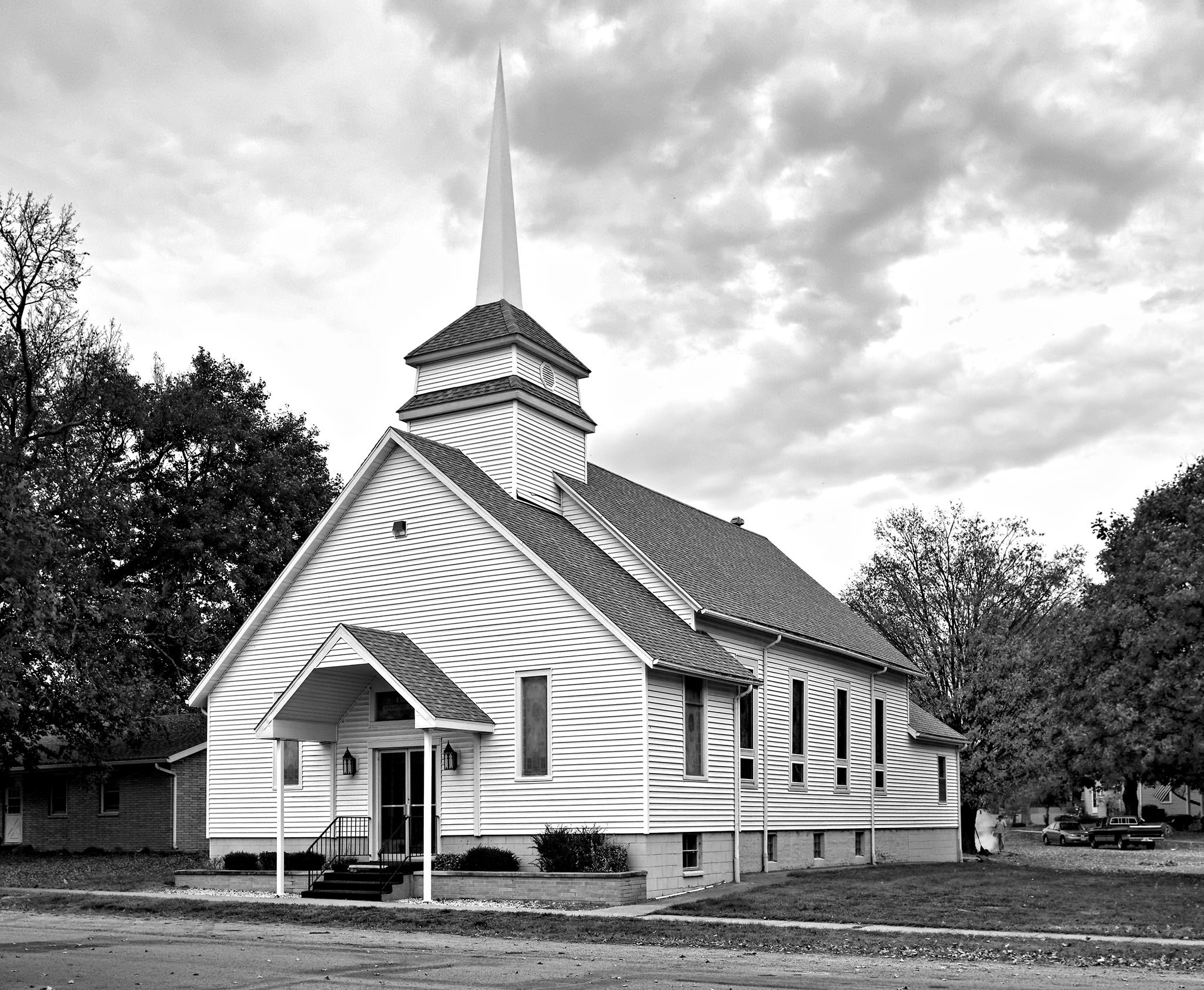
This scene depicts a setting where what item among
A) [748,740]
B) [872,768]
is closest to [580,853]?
[748,740]

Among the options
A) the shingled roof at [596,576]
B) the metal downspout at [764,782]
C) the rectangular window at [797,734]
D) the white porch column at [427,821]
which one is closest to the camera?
the white porch column at [427,821]

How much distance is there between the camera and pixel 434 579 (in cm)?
2697

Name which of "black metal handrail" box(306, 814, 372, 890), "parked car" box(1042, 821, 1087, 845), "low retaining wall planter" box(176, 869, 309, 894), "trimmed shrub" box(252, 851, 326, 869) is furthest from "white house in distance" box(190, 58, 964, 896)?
"parked car" box(1042, 821, 1087, 845)

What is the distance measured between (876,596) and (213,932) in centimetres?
4326

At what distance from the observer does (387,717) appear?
89.1ft

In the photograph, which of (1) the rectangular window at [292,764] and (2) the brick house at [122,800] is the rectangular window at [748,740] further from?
(2) the brick house at [122,800]

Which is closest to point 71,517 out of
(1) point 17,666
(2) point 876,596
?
(1) point 17,666

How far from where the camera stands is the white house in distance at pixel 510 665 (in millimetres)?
24828

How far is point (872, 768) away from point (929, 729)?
5281mm

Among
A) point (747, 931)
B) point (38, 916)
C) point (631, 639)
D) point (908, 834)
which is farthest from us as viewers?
point (908, 834)

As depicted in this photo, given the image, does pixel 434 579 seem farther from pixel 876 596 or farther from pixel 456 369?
pixel 876 596

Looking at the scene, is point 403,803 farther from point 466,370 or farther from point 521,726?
point 466,370

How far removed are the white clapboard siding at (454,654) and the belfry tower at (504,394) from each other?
2.18m

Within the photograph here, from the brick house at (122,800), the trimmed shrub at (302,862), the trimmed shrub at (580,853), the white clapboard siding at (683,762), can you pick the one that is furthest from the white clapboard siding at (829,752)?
the brick house at (122,800)
